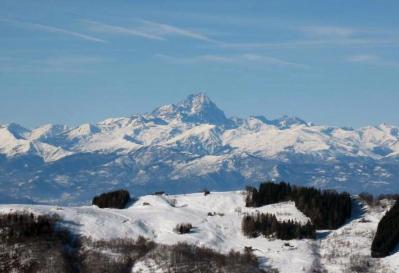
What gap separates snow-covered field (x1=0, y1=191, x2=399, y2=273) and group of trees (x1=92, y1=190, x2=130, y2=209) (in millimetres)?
2495

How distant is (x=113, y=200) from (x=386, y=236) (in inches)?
1268

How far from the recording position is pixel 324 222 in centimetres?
7925

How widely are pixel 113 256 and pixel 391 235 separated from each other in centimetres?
2636

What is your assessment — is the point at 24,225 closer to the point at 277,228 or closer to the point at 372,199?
the point at 277,228

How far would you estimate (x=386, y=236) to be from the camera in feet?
232

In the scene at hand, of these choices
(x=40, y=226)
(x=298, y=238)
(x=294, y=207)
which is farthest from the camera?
(x=294, y=207)

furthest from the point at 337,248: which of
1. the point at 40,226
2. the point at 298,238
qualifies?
the point at 40,226

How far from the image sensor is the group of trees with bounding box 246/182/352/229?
79.5 meters

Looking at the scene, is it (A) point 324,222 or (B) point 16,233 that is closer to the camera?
(B) point 16,233

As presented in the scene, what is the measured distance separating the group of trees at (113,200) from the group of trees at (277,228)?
16.8m

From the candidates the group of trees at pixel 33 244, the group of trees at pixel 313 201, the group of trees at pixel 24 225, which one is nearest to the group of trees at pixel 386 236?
the group of trees at pixel 313 201

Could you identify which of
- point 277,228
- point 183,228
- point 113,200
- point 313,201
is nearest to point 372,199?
point 313,201

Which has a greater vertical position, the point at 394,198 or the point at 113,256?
the point at 394,198

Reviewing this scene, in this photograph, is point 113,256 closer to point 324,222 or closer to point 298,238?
point 298,238
